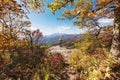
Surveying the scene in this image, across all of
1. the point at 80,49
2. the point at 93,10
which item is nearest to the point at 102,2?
the point at 93,10

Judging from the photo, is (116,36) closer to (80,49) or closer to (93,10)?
(93,10)

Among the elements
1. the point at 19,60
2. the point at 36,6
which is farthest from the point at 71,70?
the point at 36,6

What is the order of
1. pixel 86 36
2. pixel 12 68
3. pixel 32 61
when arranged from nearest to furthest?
pixel 12 68 → pixel 32 61 → pixel 86 36

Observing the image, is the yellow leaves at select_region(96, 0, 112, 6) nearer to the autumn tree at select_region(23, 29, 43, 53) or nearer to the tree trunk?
the tree trunk

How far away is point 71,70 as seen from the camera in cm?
1142

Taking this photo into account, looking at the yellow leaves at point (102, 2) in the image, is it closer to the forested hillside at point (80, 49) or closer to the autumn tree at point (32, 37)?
the forested hillside at point (80, 49)

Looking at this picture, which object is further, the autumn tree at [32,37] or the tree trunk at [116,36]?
the autumn tree at [32,37]

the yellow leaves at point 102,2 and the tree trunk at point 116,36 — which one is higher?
the yellow leaves at point 102,2

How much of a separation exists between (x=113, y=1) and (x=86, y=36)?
6509mm

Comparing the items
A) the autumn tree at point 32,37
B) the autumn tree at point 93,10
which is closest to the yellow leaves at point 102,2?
the autumn tree at point 93,10

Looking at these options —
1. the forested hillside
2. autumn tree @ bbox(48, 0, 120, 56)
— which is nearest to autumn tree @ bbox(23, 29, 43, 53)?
the forested hillside

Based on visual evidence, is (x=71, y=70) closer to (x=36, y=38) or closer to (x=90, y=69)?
(x=90, y=69)

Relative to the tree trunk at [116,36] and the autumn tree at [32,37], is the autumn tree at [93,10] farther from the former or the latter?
the autumn tree at [32,37]

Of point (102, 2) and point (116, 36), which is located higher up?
point (102, 2)
